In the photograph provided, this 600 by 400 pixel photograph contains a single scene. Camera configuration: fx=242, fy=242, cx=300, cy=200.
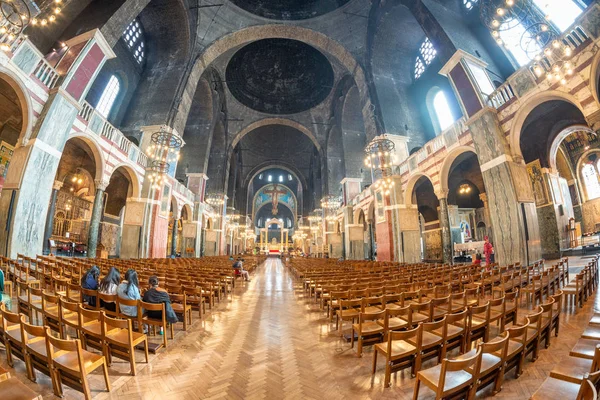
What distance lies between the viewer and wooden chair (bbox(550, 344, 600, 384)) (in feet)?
5.54

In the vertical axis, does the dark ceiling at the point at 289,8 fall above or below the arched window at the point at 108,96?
above

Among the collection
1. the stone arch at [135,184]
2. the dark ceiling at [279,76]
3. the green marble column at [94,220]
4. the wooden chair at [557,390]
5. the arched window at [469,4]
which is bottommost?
the wooden chair at [557,390]

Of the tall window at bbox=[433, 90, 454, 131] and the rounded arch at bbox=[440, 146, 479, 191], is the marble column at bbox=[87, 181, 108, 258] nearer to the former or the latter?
the rounded arch at bbox=[440, 146, 479, 191]

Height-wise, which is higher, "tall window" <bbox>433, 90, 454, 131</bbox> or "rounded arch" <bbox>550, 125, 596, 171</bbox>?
"tall window" <bbox>433, 90, 454, 131</bbox>

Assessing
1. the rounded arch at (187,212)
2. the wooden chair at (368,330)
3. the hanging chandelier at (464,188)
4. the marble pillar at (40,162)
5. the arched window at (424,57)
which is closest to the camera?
the wooden chair at (368,330)

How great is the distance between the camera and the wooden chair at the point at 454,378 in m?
1.70

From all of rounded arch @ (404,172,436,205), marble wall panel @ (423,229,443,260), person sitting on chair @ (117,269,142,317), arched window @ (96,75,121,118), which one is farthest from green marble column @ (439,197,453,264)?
arched window @ (96,75,121,118)

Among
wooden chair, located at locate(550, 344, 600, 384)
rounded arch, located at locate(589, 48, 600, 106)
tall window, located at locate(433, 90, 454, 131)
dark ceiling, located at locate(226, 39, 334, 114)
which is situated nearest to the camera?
wooden chair, located at locate(550, 344, 600, 384)

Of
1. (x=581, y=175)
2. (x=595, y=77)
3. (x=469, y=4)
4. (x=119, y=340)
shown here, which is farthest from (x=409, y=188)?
(x=119, y=340)

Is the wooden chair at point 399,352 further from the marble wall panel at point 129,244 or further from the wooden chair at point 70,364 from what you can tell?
the marble wall panel at point 129,244

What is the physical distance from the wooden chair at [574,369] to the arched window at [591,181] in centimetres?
1816

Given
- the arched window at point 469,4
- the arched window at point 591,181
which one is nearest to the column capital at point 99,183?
the arched window at point 469,4

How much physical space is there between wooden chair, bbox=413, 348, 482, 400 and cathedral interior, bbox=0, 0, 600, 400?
25mm

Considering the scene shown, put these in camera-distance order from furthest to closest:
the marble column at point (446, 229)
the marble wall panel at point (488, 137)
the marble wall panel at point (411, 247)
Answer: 1. the marble wall panel at point (411, 247)
2. the marble column at point (446, 229)
3. the marble wall panel at point (488, 137)
